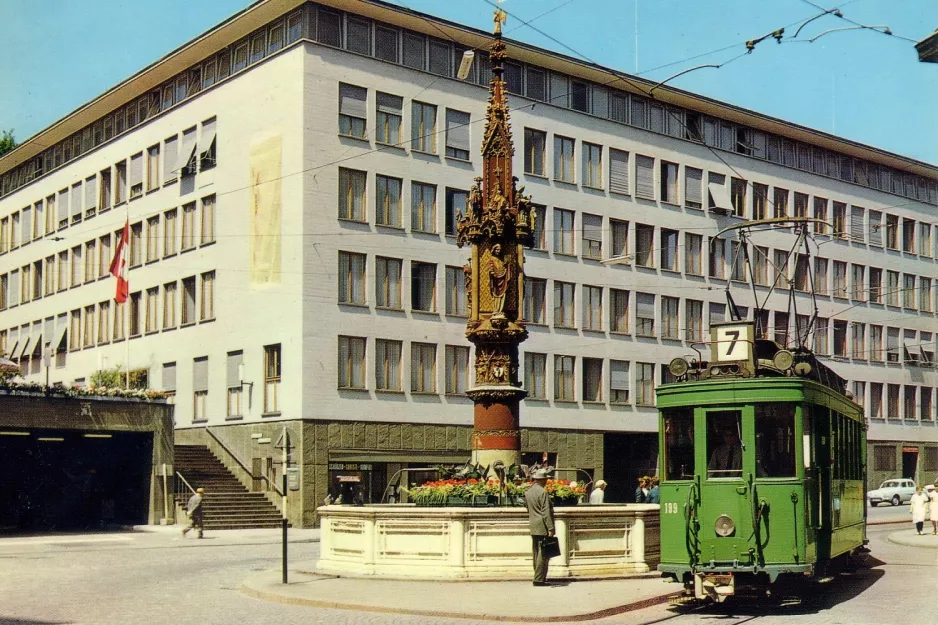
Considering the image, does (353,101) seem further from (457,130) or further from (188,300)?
(188,300)

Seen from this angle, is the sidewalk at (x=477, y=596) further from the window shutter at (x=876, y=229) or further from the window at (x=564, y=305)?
the window shutter at (x=876, y=229)

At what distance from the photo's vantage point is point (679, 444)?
1822 cm

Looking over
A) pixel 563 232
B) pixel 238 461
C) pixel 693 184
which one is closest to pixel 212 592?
pixel 238 461

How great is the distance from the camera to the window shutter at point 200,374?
173ft

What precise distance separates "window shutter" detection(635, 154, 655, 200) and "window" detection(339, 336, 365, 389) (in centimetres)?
1662

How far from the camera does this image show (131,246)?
58.1m

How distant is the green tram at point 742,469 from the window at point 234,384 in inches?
1313

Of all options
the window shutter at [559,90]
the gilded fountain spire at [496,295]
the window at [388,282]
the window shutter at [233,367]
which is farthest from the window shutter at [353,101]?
the gilded fountain spire at [496,295]

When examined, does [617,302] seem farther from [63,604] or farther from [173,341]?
[63,604]

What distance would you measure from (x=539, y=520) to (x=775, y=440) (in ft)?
12.1

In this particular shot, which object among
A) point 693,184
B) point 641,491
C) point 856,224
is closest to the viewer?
point 641,491

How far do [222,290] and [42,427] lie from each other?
1139cm

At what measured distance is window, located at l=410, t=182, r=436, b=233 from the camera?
5053 cm

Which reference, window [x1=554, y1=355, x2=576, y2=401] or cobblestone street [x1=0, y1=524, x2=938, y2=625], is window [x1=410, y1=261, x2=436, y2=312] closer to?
window [x1=554, y1=355, x2=576, y2=401]
